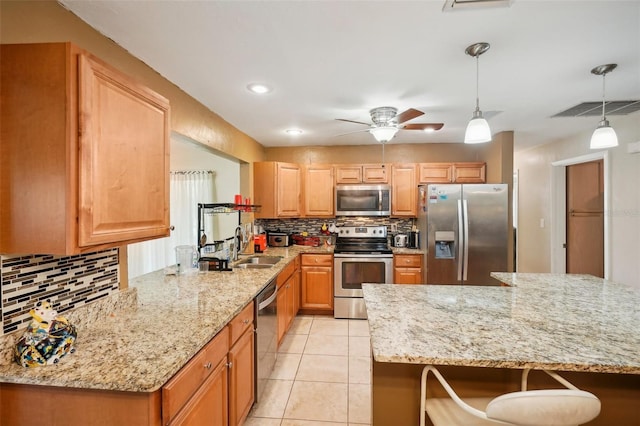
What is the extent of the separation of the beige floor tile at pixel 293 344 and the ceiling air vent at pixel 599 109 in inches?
138

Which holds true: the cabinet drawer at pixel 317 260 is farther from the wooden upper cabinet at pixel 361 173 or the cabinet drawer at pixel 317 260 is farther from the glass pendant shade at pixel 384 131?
the glass pendant shade at pixel 384 131

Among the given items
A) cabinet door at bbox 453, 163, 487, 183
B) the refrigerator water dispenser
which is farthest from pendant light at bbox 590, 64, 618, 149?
cabinet door at bbox 453, 163, 487, 183

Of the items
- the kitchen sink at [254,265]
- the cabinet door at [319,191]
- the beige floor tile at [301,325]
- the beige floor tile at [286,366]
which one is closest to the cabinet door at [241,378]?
the beige floor tile at [286,366]

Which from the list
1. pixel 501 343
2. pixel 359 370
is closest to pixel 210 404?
pixel 501 343

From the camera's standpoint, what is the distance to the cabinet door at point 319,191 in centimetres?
414

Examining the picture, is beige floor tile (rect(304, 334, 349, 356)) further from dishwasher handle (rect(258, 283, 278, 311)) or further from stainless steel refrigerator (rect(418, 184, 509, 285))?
stainless steel refrigerator (rect(418, 184, 509, 285))

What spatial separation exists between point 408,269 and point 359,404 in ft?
6.32

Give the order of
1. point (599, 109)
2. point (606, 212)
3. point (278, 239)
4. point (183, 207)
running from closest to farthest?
point (599, 109), point (606, 212), point (278, 239), point (183, 207)

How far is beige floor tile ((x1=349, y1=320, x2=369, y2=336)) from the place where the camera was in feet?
10.9

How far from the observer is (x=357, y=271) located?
12.3ft

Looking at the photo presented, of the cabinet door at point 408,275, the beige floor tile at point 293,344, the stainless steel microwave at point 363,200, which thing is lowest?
the beige floor tile at point 293,344

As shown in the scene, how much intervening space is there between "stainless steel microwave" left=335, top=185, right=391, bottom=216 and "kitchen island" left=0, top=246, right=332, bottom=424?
7.02ft

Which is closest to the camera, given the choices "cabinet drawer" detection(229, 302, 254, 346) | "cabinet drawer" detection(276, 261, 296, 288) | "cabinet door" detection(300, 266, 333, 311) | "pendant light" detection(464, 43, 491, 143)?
"cabinet drawer" detection(229, 302, 254, 346)

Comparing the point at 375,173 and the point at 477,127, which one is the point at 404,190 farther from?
the point at 477,127
